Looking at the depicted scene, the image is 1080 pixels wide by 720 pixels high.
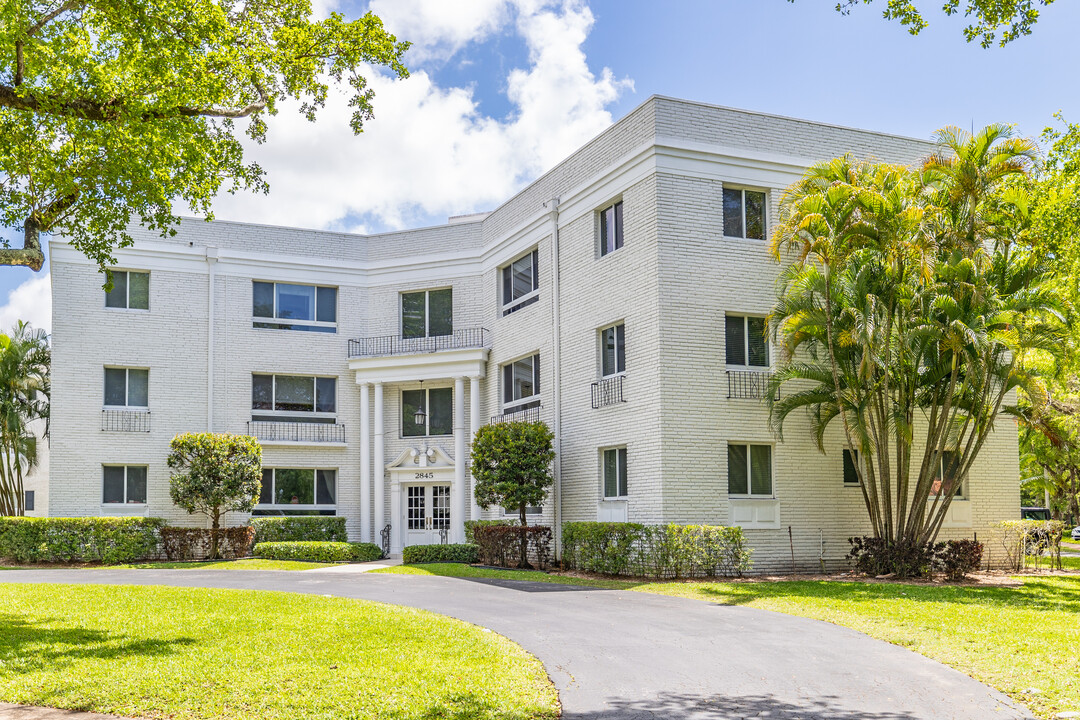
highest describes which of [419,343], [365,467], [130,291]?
[130,291]

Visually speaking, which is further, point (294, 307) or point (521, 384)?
point (294, 307)

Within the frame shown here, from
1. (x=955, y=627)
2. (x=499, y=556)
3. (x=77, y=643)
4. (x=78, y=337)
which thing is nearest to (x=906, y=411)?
(x=955, y=627)

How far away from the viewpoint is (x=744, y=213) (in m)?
21.2

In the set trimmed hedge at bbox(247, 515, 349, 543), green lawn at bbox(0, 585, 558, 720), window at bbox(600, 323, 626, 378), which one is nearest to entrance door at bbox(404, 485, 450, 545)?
trimmed hedge at bbox(247, 515, 349, 543)

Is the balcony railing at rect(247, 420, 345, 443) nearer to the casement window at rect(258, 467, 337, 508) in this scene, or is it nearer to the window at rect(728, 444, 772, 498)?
the casement window at rect(258, 467, 337, 508)

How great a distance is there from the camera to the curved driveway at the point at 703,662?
8023mm

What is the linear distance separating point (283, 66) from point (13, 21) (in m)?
3.26

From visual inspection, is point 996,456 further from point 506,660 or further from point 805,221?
point 506,660

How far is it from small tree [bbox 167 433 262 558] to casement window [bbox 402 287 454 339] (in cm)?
576

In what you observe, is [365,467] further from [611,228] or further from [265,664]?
[265,664]

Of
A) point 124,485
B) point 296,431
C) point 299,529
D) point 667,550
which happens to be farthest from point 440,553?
point 124,485

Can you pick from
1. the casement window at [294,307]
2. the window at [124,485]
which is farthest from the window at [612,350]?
the window at [124,485]

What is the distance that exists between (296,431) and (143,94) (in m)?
17.1

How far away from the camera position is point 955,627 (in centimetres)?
1192
